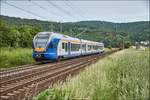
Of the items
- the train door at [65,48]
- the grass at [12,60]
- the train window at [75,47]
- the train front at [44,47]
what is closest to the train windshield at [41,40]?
the train front at [44,47]

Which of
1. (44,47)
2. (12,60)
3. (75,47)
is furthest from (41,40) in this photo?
(75,47)

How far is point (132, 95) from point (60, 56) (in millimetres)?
23144

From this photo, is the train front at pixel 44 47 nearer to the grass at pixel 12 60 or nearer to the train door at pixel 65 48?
the grass at pixel 12 60

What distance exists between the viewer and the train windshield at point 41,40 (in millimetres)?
27031

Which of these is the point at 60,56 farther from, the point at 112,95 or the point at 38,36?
the point at 112,95

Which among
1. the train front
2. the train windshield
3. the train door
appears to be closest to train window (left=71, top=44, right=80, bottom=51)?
the train door

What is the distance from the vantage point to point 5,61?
2353cm

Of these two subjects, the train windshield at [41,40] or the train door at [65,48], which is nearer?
the train windshield at [41,40]

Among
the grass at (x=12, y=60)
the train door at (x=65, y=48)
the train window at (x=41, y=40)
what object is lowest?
the grass at (x=12, y=60)

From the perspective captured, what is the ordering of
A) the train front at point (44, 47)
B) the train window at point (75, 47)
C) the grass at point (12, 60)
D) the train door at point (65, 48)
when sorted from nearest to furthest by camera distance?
the grass at point (12, 60), the train front at point (44, 47), the train door at point (65, 48), the train window at point (75, 47)

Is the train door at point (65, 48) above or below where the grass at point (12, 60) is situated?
above

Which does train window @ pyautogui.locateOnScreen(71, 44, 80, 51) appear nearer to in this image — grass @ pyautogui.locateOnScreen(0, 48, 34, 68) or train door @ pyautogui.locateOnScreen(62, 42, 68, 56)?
train door @ pyautogui.locateOnScreen(62, 42, 68, 56)

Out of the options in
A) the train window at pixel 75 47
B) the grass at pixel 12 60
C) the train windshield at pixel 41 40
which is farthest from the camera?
the train window at pixel 75 47

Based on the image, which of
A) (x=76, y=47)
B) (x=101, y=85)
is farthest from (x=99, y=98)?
(x=76, y=47)
